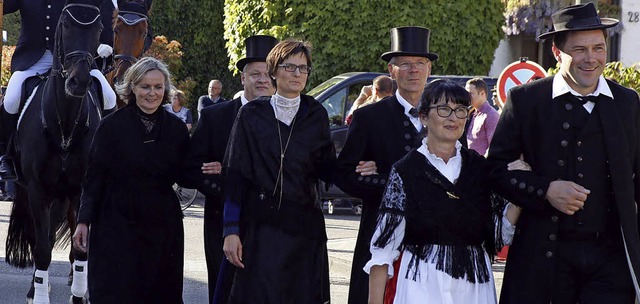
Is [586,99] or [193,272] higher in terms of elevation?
[586,99]

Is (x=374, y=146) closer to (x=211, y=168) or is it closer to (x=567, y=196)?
(x=211, y=168)

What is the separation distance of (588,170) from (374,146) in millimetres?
1458

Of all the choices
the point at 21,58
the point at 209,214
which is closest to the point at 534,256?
the point at 209,214

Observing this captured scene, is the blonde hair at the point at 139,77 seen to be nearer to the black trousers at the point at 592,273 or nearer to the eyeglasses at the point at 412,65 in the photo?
the eyeglasses at the point at 412,65

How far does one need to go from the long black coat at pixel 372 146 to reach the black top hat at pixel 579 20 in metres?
1.20

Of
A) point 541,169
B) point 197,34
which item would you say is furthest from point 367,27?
point 541,169

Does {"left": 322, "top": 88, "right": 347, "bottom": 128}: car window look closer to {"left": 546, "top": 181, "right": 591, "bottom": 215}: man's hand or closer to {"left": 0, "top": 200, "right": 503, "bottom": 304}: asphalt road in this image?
{"left": 0, "top": 200, "right": 503, "bottom": 304}: asphalt road

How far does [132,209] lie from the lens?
23.0 ft

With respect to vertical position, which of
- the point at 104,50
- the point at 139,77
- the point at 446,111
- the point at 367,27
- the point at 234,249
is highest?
the point at 367,27

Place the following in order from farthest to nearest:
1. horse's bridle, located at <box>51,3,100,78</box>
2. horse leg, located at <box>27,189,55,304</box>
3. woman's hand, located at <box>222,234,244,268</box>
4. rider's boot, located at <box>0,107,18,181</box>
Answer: rider's boot, located at <box>0,107,18,181</box>, horse leg, located at <box>27,189,55,304</box>, horse's bridle, located at <box>51,3,100,78</box>, woman's hand, located at <box>222,234,244,268</box>

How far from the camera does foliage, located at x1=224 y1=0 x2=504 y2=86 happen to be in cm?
2098

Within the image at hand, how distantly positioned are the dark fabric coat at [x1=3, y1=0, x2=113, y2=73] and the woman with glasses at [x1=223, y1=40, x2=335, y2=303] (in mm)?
4191

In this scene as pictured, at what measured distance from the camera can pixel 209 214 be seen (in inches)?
284

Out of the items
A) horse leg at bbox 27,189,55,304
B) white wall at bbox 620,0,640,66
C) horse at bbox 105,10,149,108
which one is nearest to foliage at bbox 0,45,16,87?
horse at bbox 105,10,149,108
